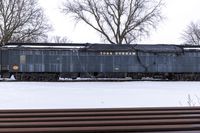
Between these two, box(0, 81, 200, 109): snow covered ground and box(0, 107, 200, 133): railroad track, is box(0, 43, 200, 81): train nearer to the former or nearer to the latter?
box(0, 81, 200, 109): snow covered ground

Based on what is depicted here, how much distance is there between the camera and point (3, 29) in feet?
172

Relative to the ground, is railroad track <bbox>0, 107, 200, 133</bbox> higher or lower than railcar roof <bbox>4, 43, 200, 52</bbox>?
lower

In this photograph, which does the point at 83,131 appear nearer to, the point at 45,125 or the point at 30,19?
the point at 45,125

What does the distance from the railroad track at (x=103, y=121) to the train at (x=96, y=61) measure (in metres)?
28.7

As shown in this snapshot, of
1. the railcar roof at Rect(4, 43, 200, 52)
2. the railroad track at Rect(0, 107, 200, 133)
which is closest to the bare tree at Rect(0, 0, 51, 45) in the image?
the railcar roof at Rect(4, 43, 200, 52)

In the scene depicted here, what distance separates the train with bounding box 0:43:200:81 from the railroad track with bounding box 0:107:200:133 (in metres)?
28.7

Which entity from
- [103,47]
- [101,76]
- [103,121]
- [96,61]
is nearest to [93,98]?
[103,121]

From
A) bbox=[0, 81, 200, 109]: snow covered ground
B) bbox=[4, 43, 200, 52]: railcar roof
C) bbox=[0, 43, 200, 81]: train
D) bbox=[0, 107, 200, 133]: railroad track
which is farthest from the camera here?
bbox=[4, 43, 200, 52]: railcar roof

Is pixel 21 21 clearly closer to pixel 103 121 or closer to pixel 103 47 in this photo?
pixel 103 47

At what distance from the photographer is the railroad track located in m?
4.00

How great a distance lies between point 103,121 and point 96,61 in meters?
29.8

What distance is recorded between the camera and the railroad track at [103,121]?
13.1 feet

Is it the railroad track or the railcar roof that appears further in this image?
the railcar roof

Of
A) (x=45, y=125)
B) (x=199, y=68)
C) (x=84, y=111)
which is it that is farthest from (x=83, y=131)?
(x=199, y=68)
